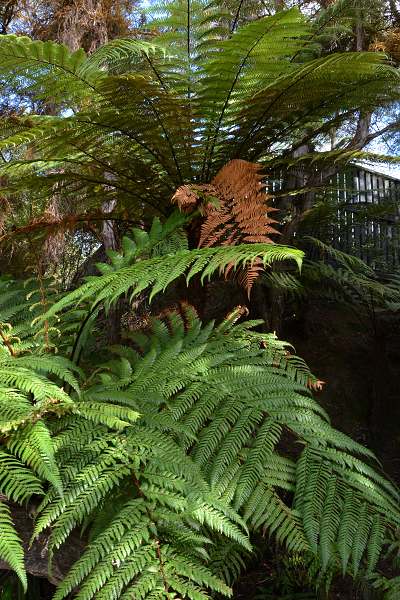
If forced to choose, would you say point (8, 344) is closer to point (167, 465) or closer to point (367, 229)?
point (167, 465)

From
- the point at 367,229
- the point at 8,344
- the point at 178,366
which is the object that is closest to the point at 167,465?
the point at 178,366

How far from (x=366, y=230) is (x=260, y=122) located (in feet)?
10.5

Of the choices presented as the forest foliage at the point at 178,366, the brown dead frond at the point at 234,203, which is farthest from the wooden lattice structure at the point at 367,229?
the brown dead frond at the point at 234,203

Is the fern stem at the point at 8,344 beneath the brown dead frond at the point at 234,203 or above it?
beneath

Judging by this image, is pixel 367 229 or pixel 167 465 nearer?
pixel 167 465

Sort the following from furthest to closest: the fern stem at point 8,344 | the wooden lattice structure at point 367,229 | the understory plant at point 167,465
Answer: the wooden lattice structure at point 367,229 → the fern stem at point 8,344 → the understory plant at point 167,465

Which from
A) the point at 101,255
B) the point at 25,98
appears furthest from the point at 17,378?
the point at 25,98

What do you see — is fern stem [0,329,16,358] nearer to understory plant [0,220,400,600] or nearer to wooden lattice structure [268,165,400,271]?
understory plant [0,220,400,600]

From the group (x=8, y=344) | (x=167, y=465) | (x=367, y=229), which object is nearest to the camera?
(x=167, y=465)

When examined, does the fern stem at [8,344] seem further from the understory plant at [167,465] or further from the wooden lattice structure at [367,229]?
the wooden lattice structure at [367,229]

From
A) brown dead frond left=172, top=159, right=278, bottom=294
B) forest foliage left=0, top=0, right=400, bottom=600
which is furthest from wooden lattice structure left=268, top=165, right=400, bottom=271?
brown dead frond left=172, top=159, right=278, bottom=294

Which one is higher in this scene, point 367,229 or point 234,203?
point 234,203

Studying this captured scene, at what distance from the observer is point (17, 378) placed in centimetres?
118

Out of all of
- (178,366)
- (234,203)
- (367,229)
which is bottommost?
(178,366)
